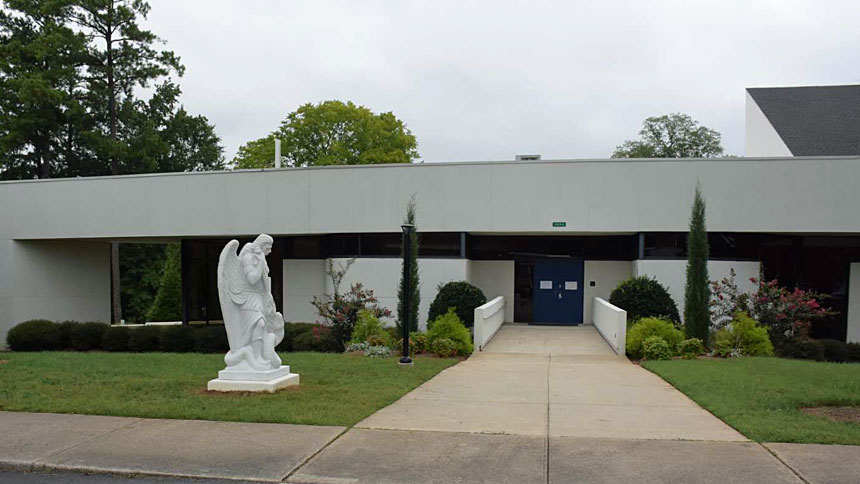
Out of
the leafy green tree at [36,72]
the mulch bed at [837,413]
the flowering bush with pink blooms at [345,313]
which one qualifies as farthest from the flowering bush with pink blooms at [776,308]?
the leafy green tree at [36,72]

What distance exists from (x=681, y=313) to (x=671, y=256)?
1696 millimetres

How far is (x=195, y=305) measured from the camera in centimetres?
2939

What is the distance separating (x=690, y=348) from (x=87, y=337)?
57.7ft

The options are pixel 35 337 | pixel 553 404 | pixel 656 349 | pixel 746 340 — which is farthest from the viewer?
pixel 35 337

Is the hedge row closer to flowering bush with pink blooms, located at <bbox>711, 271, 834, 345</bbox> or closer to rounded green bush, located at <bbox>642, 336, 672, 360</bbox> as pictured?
rounded green bush, located at <bbox>642, 336, 672, 360</bbox>

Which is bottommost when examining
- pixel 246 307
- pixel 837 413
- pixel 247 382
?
pixel 837 413

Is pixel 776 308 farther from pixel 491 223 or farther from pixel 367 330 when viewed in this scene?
pixel 367 330

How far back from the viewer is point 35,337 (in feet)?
76.1

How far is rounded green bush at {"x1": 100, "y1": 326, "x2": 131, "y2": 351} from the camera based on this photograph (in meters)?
22.3

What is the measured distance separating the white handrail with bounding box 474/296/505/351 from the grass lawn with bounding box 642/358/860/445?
424 centimetres

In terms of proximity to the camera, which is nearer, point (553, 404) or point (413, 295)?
point (553, 404)

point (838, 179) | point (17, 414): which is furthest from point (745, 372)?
point (17, 414)

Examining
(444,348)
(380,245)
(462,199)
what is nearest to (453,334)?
(444,348)

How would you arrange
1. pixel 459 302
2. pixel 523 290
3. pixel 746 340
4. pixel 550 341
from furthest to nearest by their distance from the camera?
pixel 523 290 → pixel 459 302 → pixel 550 341 → pixel 746 340
